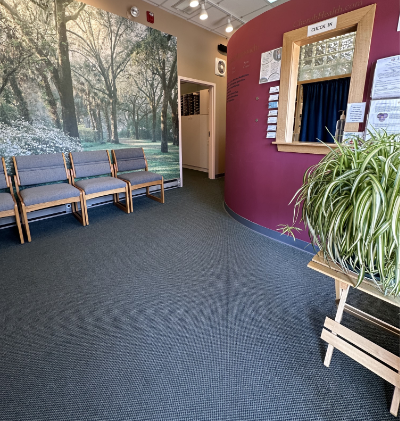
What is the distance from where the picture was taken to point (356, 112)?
2070mm

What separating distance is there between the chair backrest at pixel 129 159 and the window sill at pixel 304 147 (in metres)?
2.50

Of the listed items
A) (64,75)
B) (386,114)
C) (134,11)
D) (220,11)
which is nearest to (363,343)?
(386,114)

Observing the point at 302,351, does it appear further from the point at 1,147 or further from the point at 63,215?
the point at 1,147

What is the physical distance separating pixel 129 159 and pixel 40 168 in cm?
134

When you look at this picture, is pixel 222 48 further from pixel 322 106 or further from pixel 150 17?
pixel 322 106

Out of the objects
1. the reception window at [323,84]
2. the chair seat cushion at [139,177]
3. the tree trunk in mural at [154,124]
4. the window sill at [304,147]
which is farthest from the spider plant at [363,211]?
the tree trunk in mural at [154,124]

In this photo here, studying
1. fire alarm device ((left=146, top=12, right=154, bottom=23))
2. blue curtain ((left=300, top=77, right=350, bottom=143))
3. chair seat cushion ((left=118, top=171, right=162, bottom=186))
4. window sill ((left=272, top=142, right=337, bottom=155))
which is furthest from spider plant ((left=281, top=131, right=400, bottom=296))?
fire alarm device ((left=146, top=12, right=154, bottom=23))

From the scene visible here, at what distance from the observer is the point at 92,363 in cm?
141

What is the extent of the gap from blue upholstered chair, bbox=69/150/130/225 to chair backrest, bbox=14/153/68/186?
187 mm

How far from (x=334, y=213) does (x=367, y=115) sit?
1.50 metres

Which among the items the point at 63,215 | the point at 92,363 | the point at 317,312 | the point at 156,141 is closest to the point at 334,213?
the point at 317,312

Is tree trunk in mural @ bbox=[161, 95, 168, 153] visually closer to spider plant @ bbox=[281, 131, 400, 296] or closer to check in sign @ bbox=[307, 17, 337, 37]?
check in sign @ bbox=[307, 17, 337, 37]

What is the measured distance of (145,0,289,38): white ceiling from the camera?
422 centimetres

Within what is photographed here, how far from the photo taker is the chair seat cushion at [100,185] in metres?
3.36
